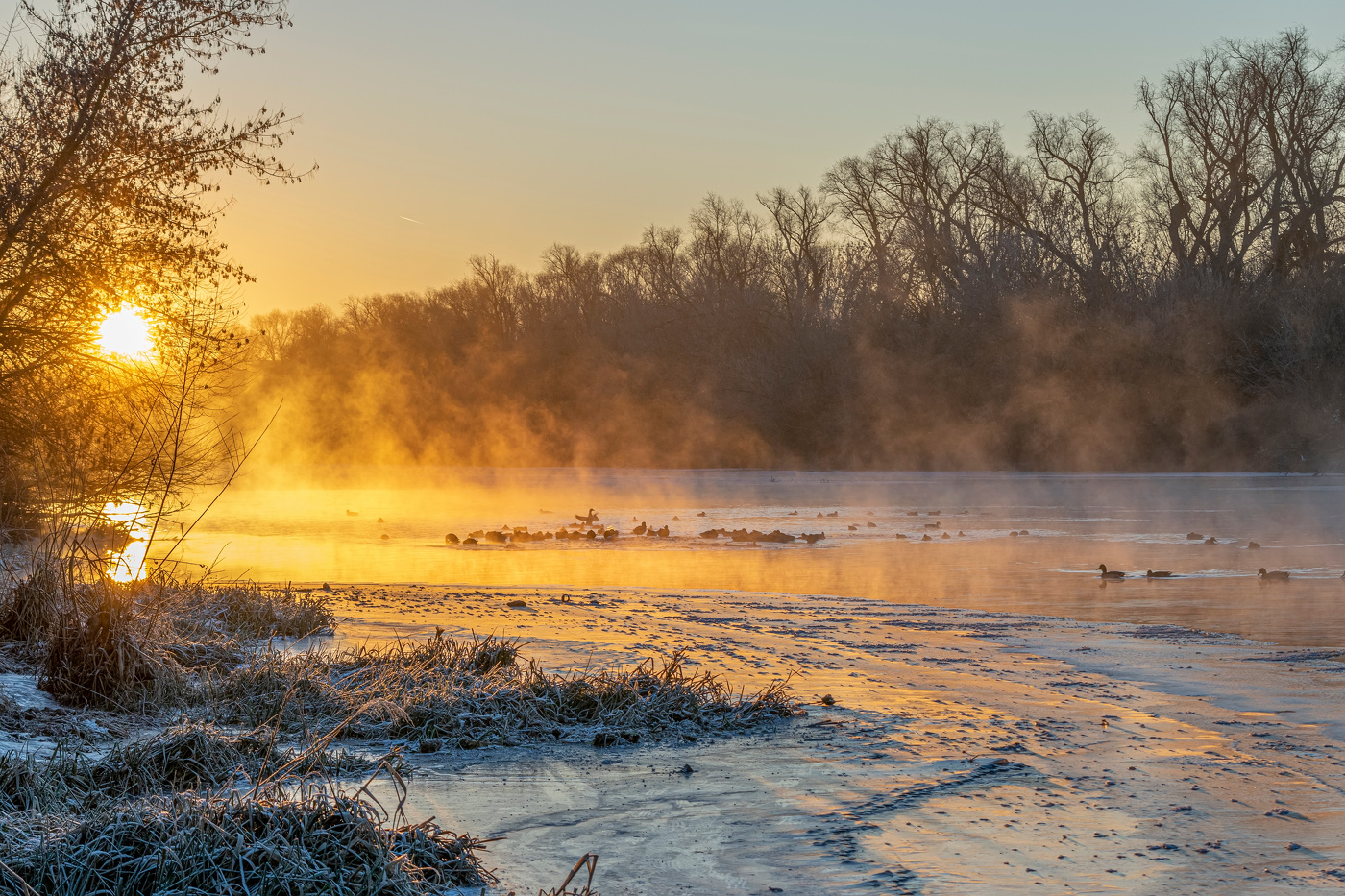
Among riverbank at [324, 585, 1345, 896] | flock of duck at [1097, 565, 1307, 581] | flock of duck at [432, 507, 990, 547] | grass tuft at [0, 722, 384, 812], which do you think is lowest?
riverbank at [324, 585, 1345, 896]

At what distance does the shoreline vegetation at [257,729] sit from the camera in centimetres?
331

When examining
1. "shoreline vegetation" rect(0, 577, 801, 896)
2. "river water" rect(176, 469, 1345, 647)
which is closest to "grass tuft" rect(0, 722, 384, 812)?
"shoreline vegetation" rect(0, 577, 801, 896)

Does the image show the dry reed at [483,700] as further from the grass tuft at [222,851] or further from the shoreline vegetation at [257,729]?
the grass tuft at [222,851]

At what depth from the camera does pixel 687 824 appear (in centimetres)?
444

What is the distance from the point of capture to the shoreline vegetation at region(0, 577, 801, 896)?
3.31 meters

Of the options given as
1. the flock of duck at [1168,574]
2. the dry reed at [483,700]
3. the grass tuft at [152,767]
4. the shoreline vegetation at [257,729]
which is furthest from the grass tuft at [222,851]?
the flock of duck at [1168,574]

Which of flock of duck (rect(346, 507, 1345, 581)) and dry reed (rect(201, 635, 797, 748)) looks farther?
flock of duck (rect(346, 507, 1345, 581))

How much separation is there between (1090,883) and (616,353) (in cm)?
6028

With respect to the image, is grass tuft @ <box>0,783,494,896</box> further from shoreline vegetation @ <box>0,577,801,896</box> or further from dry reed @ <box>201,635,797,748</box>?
dry reed @ <box>201,635,797,748</box>

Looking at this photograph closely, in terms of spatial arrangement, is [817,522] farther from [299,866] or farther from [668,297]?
[668,297]

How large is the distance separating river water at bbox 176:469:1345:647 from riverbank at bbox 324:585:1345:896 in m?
2.71

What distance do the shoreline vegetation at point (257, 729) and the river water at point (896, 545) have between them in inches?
210

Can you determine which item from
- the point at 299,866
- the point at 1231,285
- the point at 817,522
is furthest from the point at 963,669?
the point at 1231,285

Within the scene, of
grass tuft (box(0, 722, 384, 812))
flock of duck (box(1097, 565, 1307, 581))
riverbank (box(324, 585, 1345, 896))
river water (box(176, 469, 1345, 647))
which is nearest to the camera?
riverbank (box(324, 585, 1345, 896))
